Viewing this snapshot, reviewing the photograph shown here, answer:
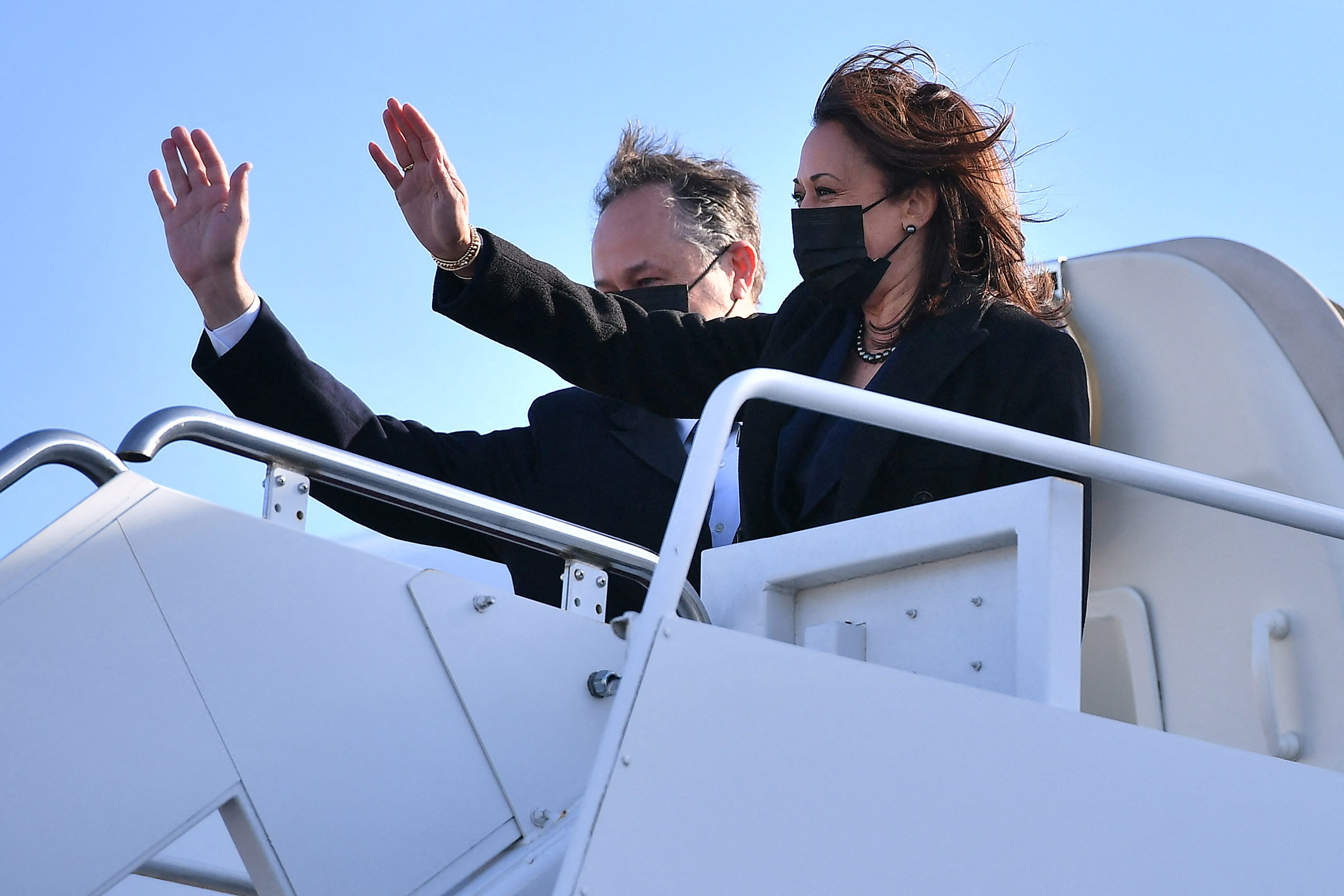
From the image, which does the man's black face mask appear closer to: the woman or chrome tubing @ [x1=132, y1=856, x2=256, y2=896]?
the woman

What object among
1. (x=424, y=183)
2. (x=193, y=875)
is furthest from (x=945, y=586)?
(x=424, y=183)

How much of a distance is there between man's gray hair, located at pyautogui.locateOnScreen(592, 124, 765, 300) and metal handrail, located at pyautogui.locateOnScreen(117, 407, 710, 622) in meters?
2.08

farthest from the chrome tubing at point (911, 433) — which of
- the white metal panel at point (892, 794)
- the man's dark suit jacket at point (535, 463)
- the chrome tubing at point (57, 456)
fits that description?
the man's dark suit jacket at point (535, 463)

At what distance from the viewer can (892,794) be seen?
1.73 m

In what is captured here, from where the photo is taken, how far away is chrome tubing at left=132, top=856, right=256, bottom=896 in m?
2.58

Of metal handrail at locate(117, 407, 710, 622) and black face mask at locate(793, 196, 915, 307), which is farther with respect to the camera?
black face mask at locate(793, 196, 915, 307)

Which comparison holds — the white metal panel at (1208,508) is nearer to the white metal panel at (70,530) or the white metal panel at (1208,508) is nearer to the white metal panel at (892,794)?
the white metal panel at (892,794)

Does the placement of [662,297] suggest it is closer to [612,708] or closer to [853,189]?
[853,189]

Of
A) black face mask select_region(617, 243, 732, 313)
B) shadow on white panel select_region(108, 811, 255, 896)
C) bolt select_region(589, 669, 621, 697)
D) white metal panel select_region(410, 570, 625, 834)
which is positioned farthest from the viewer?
black face mask select_region(617, 243, 732, 313)

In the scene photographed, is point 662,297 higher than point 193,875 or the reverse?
higher

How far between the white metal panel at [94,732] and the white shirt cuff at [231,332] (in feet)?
3.97

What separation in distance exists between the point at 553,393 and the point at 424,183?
1.28 metres

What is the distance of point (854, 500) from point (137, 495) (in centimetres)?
119

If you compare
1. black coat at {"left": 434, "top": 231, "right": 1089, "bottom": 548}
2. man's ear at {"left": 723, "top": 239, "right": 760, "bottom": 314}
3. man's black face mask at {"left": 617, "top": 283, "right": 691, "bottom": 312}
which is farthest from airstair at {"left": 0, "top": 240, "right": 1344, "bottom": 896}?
man's ear at {"left": 723, "top": 239, "right": 760, "bottom": 314}
